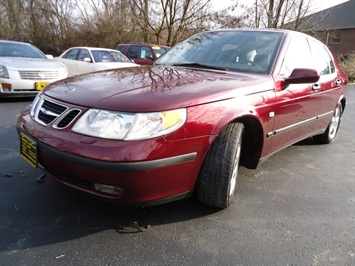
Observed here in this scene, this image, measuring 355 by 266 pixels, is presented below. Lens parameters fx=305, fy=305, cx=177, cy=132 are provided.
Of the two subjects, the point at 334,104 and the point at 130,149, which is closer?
the point at 130,149

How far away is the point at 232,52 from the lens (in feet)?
10.1

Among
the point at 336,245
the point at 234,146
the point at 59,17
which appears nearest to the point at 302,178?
the point at 336,245

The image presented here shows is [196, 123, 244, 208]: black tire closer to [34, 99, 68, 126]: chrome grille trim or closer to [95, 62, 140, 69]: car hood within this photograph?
[34, 99, 68, 126]: chrome grille trim

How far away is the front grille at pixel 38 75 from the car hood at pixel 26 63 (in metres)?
0.11

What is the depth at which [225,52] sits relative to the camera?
310 centimetres

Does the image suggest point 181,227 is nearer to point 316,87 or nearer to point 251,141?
point 251,141

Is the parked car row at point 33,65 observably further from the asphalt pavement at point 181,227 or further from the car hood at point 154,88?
the asphalt pavement at point 181,227

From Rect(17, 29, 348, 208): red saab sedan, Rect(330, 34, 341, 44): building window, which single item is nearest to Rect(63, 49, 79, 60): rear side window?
Rect(17, 29, 348, 208): red saab sedan

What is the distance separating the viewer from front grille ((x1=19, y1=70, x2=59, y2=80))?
6066 mm

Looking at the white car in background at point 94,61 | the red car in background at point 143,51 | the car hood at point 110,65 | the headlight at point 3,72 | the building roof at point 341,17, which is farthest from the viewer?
the building roof at point 341,17

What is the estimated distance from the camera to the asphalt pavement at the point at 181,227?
74.9 inches

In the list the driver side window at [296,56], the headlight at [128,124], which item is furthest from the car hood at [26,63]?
the driver side window at [296,56]

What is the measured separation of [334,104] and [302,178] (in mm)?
1476

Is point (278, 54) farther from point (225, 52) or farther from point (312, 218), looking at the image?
point (312, 218)
